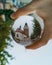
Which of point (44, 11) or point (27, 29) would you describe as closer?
point (44, 11)

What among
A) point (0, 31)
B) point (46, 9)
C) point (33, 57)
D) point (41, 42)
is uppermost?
point (46, 9)

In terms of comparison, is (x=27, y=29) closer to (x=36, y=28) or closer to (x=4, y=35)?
→ (x=36, y=28)

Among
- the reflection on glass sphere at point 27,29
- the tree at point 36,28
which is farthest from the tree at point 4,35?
the tree at point 36,28

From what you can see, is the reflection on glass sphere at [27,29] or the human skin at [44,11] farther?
the reflection on glass sphere at [27,29]

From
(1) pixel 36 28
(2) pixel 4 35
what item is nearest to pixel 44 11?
(1) pixel 36 28

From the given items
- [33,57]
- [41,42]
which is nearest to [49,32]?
[41,42]

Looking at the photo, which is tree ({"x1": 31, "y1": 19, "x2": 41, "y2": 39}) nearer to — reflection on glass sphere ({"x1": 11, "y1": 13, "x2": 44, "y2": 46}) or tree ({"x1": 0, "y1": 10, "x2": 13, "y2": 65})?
reflection on glass sphere ({"x1": 11, "y1": 13, "x2": 44, "y2": 46})

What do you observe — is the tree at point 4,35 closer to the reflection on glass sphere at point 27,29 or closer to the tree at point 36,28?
the reflection on glass sphere at point 27,29

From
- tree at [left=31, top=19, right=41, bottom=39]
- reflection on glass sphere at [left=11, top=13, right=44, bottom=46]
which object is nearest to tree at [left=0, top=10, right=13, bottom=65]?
reflection on glass sphere at [left=11, top=13, right=44, bottom=46]

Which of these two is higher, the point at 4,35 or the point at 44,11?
the point at 44,11

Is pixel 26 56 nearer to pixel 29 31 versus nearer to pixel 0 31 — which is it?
pixel 29 31

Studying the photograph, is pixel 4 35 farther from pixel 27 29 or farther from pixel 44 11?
pixel 44 11
